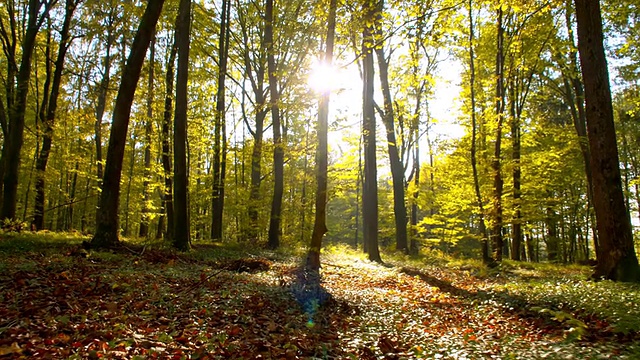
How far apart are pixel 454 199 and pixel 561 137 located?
19.9 ft

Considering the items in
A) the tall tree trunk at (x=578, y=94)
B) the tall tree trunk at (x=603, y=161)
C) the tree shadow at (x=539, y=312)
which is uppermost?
the tall tree trunk at (x=578, y=94)

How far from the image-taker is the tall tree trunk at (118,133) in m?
9.44

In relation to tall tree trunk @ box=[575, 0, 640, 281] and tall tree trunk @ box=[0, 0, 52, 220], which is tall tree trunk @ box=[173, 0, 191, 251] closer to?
tall tree trunk @ box=[0, 0, 52, 220]

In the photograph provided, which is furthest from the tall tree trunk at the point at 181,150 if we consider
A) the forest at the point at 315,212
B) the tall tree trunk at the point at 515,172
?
the tall tree trunk at the point at 515,172

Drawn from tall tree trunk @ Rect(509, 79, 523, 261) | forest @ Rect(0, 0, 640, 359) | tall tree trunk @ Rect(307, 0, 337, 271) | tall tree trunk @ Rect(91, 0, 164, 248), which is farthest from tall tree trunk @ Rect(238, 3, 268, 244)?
tall tree trunk @ Rect(509, 79, 523, 261)

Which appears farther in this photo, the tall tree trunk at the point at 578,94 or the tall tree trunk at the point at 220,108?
the tall tree trunk at the point at 220,108

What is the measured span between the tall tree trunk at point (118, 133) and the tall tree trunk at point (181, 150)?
283 centimetres

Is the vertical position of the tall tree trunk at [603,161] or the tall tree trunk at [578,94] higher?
the tall tree trunk at [578,94]

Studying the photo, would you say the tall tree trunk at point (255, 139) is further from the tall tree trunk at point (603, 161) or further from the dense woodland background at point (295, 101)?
the tall tree trunk at point (603, 161)

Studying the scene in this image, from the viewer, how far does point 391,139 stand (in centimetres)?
2094

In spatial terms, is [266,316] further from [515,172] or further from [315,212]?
[515,172]

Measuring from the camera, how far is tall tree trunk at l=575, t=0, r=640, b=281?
7.54 m

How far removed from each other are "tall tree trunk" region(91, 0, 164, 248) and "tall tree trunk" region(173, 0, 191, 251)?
283 cm

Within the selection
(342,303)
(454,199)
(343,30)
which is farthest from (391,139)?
(342,303)
